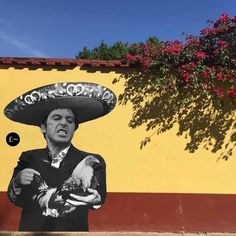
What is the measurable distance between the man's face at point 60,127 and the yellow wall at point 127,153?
166mm

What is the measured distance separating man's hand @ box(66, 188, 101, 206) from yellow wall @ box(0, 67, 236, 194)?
0.32 meters

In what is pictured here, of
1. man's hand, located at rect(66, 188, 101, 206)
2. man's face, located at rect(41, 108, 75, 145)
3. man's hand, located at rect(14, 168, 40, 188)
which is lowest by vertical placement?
man's hand, located at rect(66, 188, 101, 206)

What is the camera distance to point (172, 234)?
930cm

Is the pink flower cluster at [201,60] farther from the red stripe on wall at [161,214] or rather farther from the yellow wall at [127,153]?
the red stripe on wall at [161,214]

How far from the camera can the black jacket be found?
9.38m

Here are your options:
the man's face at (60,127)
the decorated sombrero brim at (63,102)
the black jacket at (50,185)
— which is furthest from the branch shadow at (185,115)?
the black jacket at (50,185)

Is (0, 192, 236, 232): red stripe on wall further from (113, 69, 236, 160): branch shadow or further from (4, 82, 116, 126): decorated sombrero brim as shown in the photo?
(4, 82, 116, 126): decorated sombrero brim

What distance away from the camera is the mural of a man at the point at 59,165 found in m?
9.43

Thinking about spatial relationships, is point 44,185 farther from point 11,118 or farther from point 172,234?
point 172,234

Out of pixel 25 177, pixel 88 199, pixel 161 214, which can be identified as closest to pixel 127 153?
pixel 88 199

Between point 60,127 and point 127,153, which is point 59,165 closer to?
point 60,127

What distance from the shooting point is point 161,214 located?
31.0ft

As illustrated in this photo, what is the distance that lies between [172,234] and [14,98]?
4.31 m

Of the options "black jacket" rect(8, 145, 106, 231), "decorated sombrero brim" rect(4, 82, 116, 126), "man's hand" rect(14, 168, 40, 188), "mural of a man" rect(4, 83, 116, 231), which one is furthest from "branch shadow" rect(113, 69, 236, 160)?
"man's hand" rect(14, 168, 40, 188)
